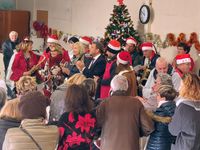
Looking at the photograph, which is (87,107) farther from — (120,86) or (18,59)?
(18,59)

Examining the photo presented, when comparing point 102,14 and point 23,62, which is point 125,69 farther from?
point 102,14

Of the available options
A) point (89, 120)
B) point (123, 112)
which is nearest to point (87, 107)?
point (89, 120)

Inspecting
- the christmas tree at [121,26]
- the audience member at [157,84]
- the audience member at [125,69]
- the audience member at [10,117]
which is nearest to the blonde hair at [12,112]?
the audience member at [10,117]

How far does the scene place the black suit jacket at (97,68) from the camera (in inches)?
271

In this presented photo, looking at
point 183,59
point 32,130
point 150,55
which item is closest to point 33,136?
point 32,130

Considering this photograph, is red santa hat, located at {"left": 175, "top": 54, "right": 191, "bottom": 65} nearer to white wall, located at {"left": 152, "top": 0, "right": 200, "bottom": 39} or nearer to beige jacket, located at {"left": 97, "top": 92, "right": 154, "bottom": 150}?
white wall, located at {"left": 152, "top": 0, "right": 200, "bottom": 39}

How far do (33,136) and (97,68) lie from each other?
142 inches

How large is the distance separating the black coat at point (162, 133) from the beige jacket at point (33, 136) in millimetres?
1109

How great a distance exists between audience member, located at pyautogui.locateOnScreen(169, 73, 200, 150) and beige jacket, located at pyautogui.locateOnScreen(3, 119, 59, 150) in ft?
3.66

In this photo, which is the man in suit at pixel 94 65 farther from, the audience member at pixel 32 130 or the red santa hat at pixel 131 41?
the audience member at pixel 32 130

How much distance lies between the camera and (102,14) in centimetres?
1120

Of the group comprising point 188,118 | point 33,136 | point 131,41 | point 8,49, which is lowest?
point 33,136

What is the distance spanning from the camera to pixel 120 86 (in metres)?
4.17

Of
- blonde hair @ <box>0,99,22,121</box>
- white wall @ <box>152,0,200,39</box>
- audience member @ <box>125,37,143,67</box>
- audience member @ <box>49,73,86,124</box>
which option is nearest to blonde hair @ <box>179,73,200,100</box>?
audience member @ <box>49,73,86,124</box>
